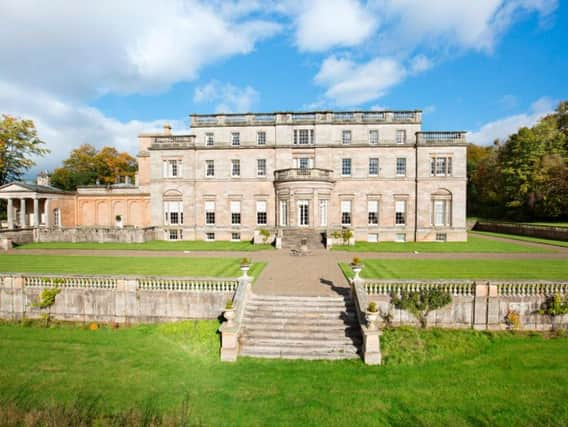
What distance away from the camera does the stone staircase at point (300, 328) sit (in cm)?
1040

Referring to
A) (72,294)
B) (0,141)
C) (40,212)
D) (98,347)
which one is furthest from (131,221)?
(98,347)

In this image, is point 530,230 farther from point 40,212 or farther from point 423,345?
point 40,212

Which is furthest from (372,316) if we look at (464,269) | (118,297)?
(118,297)

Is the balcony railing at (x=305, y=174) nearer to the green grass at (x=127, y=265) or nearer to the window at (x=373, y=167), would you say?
the window at (x=373, y=167)

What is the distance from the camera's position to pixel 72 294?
13.1 m

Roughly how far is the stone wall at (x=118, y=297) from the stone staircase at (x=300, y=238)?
14824mm

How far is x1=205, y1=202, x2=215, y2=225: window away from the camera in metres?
33.1

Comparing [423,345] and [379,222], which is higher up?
[379,222]

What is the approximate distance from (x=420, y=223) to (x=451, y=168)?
6581 millimetres

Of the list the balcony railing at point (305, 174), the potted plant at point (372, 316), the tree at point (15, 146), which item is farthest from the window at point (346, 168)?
the tree at point (15, 146)

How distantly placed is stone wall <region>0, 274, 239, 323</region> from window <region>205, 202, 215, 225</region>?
20.1 m

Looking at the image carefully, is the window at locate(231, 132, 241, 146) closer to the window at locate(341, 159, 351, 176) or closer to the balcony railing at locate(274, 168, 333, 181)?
the balcony railing at locate(274, 168, 333, 181)

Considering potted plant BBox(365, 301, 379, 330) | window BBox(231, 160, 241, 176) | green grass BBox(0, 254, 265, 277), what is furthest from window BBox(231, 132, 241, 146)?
potted plant BBox(365, 301, 379, 330)

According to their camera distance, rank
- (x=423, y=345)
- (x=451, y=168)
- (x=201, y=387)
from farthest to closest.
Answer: (x=451, y=168) < (x=423, y=345) < (x=201, y=387)
